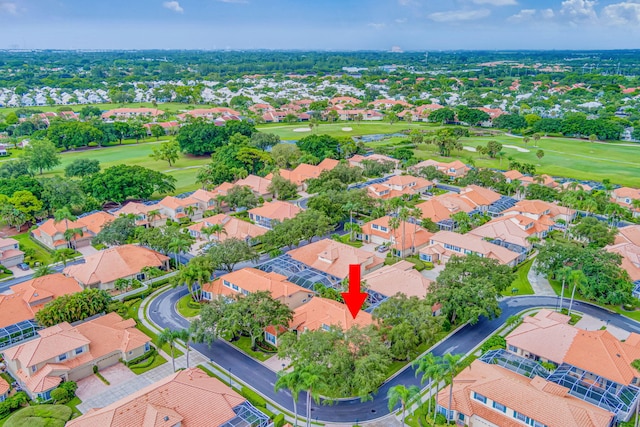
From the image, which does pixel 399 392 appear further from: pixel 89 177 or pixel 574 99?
pixel 574 99

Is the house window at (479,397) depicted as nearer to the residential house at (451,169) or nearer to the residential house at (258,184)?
the residential house at (258,184)

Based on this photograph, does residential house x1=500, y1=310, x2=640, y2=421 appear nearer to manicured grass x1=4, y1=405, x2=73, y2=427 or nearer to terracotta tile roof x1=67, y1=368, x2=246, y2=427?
terracotta tile roof x1=67, y1=368, x2=246, y2=427

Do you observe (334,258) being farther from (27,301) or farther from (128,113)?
(128,113)

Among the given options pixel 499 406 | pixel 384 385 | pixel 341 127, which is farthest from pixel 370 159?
pixel 499 406

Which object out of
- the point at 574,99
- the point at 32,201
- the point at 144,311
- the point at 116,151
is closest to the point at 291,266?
the point at 144,311

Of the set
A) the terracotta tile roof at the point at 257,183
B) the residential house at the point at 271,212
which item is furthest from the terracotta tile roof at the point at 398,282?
the terracotta tile roof at the point at 257,183
